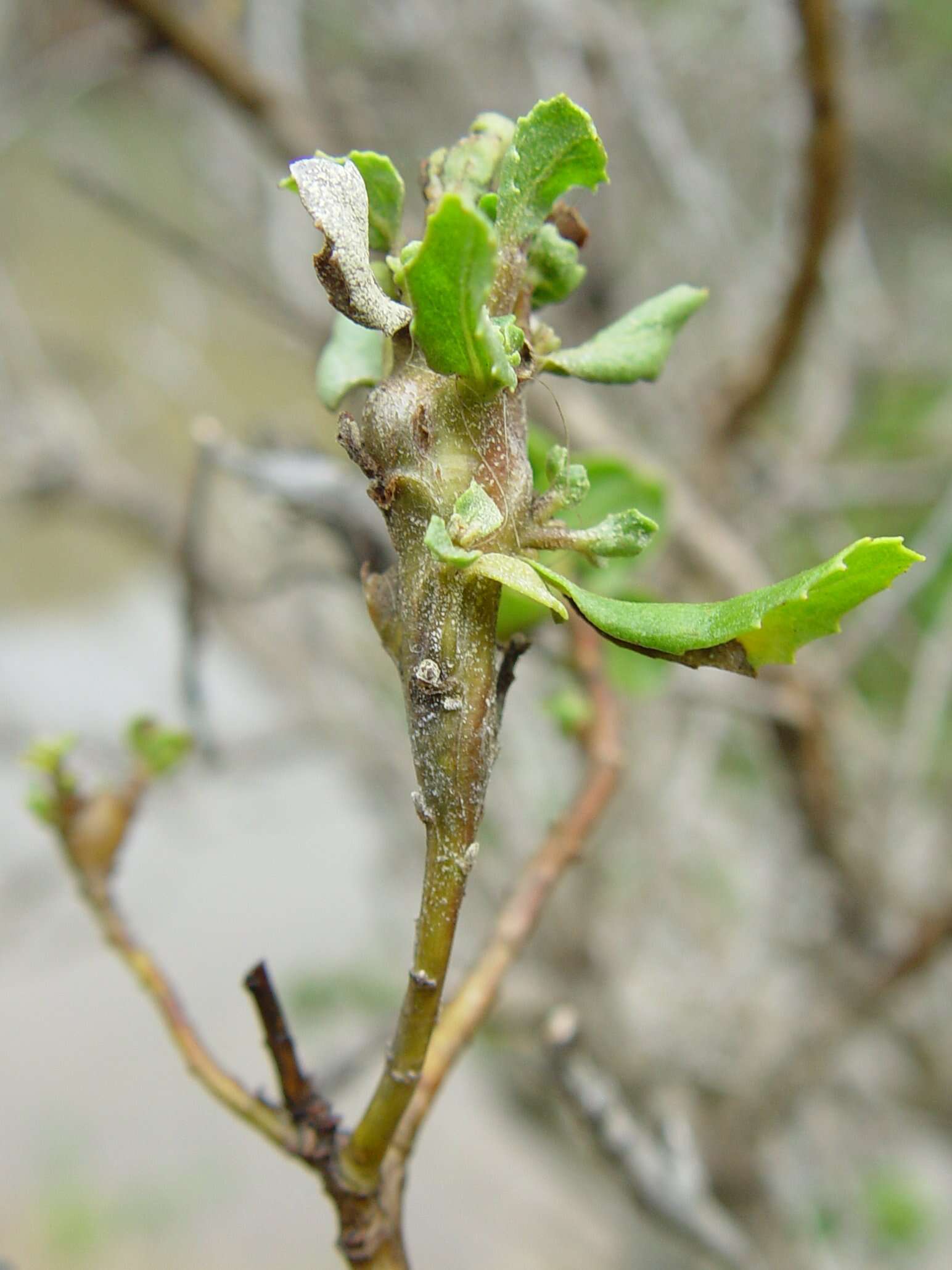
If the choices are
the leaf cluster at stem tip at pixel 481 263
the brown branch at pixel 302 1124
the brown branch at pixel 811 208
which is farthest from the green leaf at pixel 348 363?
the brown branch at pixel 811 208

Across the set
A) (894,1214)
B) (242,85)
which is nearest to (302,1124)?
(242,85)

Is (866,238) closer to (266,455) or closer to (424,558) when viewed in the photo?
(266,455)

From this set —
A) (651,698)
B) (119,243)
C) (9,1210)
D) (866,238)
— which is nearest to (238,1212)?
(9,1210)

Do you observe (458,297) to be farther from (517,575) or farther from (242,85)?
(242,85)

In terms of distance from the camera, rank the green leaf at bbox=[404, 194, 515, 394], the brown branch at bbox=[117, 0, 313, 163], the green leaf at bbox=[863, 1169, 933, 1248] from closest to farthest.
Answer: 1. the green leaf at bbox=[404, 194, 515, 394]
2. the brown branch at bbox=[117, 0, 313, 163]
3. the green leaf at bbox=[863, 1169, 933, 1248]

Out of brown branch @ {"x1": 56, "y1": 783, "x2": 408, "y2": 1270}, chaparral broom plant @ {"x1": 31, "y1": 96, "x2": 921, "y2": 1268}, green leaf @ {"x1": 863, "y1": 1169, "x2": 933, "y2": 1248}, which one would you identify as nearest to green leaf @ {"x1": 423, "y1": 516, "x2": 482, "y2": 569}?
chaparral broom plant @ {"x1": 31, "y1": 96, "x2": 921, "y2": 1268}

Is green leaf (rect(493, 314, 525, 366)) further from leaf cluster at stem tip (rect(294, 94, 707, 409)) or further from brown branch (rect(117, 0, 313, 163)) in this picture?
brown branch (rect(117, 0, 313, 163))
